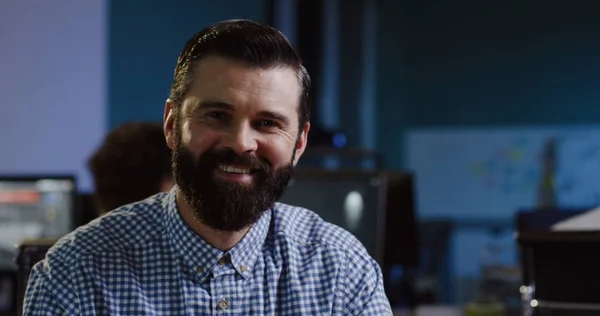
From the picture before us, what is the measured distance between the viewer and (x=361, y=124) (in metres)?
7.60

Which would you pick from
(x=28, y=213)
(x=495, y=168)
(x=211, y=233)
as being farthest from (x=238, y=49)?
(x=495, y=168)

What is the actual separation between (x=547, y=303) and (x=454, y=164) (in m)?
6.12

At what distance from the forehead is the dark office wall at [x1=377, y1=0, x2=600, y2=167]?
252 inches

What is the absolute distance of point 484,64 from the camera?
26.5ft

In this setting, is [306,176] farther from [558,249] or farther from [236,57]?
[236,57]

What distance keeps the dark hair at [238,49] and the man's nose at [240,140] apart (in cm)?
10

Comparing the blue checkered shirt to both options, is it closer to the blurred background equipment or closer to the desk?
the desk

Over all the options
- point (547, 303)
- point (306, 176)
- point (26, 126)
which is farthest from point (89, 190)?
point (547, 303)

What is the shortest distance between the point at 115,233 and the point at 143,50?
8.64ft

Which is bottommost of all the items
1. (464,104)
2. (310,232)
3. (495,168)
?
(495,168)

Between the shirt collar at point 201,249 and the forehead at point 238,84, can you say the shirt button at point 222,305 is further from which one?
the forehead at point 238,84

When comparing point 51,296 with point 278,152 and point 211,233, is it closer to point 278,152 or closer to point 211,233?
point 211,233

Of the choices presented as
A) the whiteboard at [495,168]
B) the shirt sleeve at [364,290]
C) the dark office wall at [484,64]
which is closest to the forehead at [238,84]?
the shirt sleeve at [364,290]

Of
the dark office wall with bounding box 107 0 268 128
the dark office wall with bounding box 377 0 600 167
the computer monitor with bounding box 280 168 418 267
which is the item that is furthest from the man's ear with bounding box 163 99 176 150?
the dark office wall with bounding box 377 0 600 167
